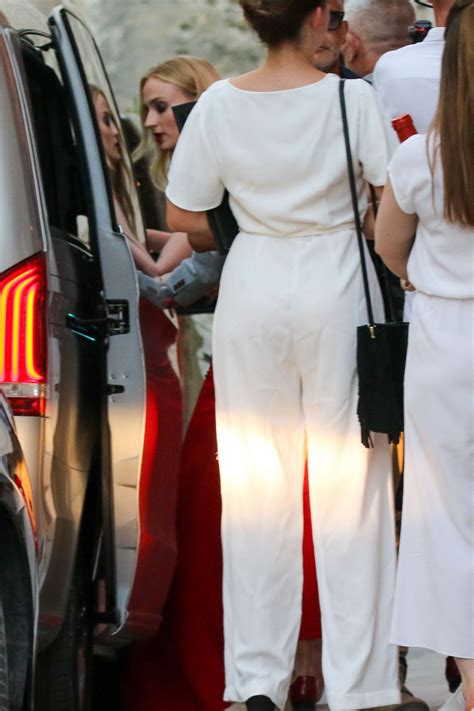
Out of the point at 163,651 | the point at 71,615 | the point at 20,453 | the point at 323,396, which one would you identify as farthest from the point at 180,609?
the point at 20,453

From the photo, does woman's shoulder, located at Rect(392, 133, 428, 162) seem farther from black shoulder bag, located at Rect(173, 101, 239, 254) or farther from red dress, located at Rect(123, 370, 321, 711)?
red dress, located at Rect(123, 370, 321, 711)

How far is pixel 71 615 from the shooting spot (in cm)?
502

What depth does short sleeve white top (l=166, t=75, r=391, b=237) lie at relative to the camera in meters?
4.86

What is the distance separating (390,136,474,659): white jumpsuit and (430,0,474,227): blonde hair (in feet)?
0.20

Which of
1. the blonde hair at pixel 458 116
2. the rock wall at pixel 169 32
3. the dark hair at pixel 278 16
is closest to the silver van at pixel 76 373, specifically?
the dark hair at pixel 278 16

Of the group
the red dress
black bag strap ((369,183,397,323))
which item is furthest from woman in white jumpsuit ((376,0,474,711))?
the red dress

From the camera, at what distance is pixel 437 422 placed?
4.65 metres

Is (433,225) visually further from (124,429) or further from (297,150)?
(124,429)

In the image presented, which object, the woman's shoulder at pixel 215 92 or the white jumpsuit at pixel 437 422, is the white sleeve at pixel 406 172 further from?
the woman's shoulder at pixel 215 92

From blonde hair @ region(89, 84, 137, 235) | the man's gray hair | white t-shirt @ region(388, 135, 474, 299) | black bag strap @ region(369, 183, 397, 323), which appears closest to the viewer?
white t-shirt @ region(388, 135, 474, 299)

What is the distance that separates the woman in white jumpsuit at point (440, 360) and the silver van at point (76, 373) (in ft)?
2.78

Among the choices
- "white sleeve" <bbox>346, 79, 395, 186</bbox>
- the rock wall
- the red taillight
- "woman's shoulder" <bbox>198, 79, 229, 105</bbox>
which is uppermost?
Result: the rock wall

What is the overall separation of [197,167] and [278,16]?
0.46 meters

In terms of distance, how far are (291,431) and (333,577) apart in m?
0.41
